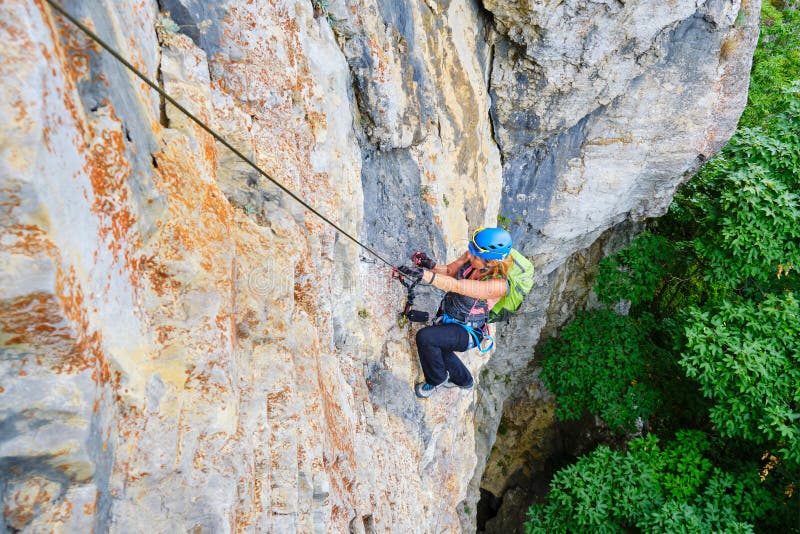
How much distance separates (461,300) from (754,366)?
513 cm

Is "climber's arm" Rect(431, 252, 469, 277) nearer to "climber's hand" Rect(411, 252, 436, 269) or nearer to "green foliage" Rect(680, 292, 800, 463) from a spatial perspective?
"climber's hand" Rect(411, 252, 436, 269)

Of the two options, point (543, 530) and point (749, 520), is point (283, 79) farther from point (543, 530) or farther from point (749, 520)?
point (749, 520)

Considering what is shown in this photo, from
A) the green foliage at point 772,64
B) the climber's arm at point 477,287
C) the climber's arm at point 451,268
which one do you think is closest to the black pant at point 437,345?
the climber's arm at point 451,268

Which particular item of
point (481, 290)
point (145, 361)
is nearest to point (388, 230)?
point (481, 290)

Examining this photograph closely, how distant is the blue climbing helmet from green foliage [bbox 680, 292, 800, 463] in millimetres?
4781

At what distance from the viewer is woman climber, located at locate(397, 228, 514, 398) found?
4742mm

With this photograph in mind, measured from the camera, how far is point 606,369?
10250mm

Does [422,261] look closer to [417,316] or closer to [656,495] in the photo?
[417,316]

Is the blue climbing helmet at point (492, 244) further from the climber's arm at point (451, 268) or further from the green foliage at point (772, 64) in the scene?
the green foliage at point (772, 64)

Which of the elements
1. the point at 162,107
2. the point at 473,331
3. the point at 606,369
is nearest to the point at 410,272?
the point at 473,331

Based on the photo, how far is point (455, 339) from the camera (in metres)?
5.62

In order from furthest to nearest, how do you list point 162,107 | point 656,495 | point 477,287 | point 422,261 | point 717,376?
point 656,495
point 717,376
point 422,261
point 477,287
point 162,107

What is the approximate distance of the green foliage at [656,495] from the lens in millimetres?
7637

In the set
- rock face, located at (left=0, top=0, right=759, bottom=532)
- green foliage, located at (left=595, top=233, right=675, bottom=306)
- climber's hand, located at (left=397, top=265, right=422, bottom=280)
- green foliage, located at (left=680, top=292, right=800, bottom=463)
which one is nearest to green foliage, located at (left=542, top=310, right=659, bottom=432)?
green foliage, located at (left=595, top=233, right=675, bottom=306)
